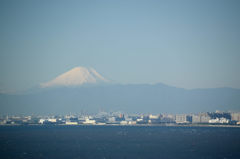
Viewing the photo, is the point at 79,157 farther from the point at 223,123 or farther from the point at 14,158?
the point at 223,123

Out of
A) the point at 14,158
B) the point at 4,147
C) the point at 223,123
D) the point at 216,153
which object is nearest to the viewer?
the point at 14,158

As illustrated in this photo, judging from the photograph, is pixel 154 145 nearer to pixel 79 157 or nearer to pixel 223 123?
pixel 79 157

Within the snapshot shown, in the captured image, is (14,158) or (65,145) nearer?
(14,158)

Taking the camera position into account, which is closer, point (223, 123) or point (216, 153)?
point (216, 153)

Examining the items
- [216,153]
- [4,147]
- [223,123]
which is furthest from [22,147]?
[223,123]

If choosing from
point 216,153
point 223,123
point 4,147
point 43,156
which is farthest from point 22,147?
point 223,123

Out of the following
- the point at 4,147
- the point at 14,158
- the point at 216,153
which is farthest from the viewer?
the point at 4,147

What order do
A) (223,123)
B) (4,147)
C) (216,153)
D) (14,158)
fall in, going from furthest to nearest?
1. (223,123)
2. (4,147)
3. (216,153)
4. (14,158)

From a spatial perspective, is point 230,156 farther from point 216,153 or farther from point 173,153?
point 173,153
